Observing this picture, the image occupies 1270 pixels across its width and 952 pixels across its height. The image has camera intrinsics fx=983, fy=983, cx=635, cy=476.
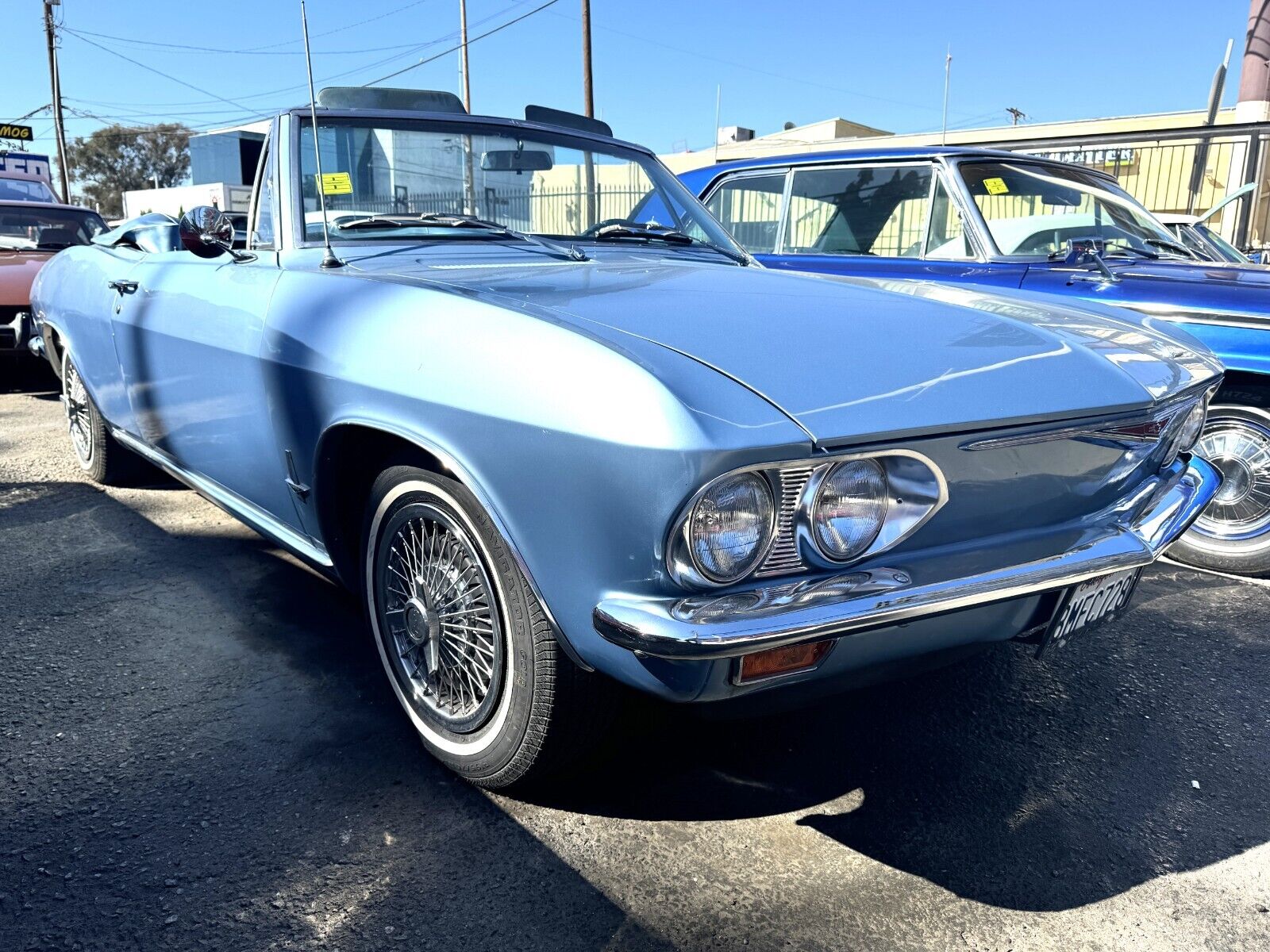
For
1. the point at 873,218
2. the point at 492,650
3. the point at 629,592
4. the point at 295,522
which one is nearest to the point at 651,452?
the point at 629,592

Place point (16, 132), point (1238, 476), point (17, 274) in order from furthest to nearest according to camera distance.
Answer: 1. point (16, 132)
2. point (17, 274)
3. point (1238, 476)

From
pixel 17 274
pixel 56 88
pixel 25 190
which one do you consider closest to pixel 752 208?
pixel 17 274

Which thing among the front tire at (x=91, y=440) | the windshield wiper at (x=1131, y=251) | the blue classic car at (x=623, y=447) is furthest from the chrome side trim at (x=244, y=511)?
the windshield wiper at (x=1131, y=251)

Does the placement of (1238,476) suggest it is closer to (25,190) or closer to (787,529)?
(787,529)

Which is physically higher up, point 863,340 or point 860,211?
point 860,211

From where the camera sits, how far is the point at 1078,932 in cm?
180

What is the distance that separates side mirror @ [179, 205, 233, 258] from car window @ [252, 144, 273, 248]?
8 centimetres

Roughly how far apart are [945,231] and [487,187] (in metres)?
2.48

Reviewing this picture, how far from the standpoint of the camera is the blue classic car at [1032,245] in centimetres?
363

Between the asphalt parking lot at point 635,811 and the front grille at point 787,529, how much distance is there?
1.23ft

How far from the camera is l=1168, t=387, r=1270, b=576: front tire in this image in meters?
3.65

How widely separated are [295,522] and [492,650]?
91 centimetres

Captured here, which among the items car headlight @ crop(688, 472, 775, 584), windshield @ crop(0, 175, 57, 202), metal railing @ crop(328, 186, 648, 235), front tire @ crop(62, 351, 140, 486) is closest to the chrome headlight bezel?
car headlight @ crop(688, 472, 775, 584)

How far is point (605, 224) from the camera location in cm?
335
